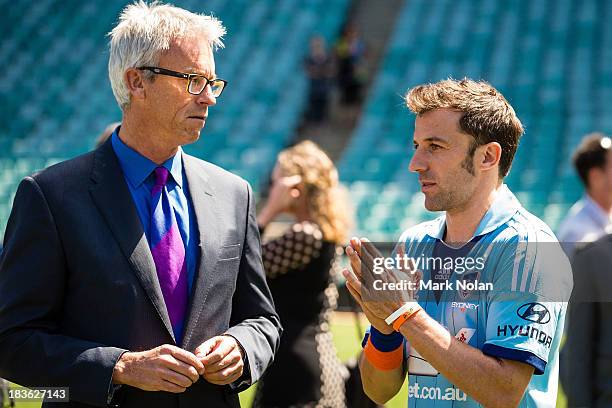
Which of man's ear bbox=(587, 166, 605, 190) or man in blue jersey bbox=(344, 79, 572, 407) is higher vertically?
man's ear bbox=(587, 166, 605, 190)

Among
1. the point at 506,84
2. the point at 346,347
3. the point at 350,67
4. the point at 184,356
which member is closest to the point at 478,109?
the point at 184,356

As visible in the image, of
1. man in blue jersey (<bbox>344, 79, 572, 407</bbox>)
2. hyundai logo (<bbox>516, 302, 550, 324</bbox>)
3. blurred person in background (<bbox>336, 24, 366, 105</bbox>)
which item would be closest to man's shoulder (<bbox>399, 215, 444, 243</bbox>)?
man in blue jersey (<bbox>344, 79, 572, 407</bbox>)

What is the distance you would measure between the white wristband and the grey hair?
112 cm

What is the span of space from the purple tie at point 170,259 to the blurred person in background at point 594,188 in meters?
3.01

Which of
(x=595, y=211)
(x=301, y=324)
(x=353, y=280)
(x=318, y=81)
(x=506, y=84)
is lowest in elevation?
(x=301, y=324)

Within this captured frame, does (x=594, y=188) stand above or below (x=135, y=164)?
above

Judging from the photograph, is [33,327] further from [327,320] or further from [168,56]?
[327,320]

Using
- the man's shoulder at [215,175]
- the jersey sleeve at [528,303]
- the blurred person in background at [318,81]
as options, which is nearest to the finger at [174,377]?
the man's shoulder at [215,175]

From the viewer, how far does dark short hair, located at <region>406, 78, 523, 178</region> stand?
2.64 meters

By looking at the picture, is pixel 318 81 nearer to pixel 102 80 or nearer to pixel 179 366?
pixel 102 80

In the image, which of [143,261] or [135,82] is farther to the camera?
[135,82]

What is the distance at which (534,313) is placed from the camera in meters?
2.48

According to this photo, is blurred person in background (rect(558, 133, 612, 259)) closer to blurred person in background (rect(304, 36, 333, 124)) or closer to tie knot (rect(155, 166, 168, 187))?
tie knot (rect(155, 166, 168, 187))

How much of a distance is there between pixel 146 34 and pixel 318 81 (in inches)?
534
